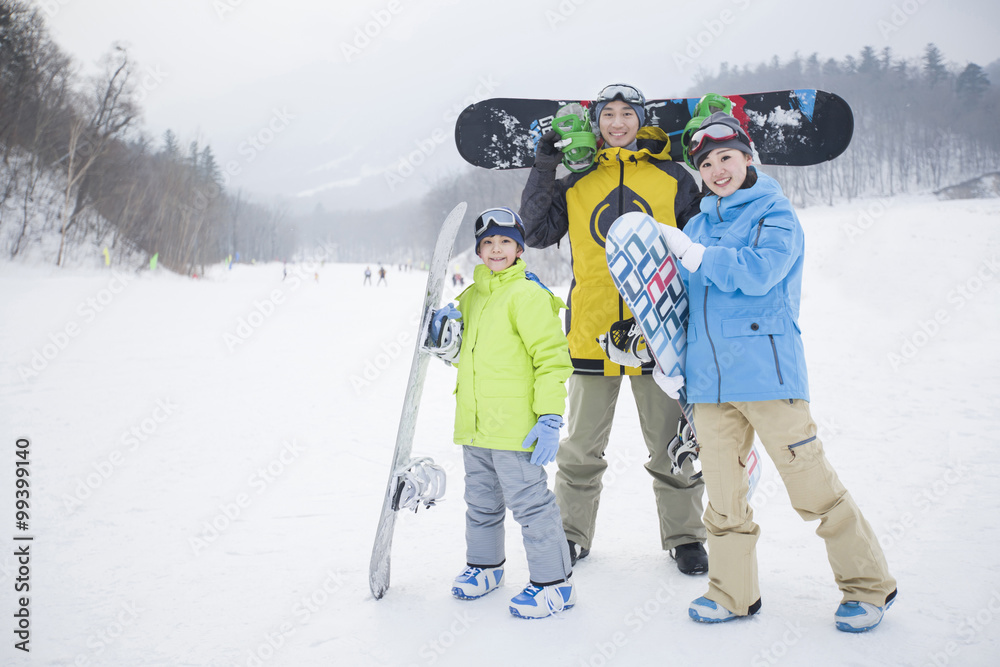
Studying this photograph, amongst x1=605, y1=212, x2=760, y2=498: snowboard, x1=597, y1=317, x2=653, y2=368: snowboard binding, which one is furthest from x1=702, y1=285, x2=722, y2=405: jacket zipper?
x1=597, y1=317, x2=653, y2=368: snowboard binding

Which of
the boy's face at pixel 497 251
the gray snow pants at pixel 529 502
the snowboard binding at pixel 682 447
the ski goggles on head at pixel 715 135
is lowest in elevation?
the gray snow pants at pixel 529 502

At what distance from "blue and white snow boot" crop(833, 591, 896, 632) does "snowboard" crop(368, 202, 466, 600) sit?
1.69 m

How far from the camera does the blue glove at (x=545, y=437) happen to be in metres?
2.09

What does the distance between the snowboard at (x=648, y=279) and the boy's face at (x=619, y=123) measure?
679mm

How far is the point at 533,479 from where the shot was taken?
2.17 meters

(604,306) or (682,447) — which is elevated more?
(604,306)

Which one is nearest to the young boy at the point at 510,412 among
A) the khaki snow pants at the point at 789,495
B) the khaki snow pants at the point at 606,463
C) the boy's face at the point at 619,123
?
the khaki snow pants at the point at 606,463

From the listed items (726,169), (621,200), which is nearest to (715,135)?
(726,169)

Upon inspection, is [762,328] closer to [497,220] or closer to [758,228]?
[758,228]

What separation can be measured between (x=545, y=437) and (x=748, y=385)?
29.7 inches

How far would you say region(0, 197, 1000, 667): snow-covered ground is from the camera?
6.27 ft

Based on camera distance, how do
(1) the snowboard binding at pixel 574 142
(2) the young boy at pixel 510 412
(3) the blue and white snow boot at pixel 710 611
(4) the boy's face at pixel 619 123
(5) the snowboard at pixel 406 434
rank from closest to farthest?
(3) the blue and white snow boot at pixel 710 611
(2) the young boy at pixel 510 412
(5) the snowboard at pixel 406 434
(1) the snowboard binding at pixel 574 142
(4) the boy's face at pixel 619 123

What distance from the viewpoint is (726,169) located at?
2092 mm

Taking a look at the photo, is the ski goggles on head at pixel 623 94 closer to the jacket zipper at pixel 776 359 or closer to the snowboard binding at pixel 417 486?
the jacket zipper at pixel 776 359
